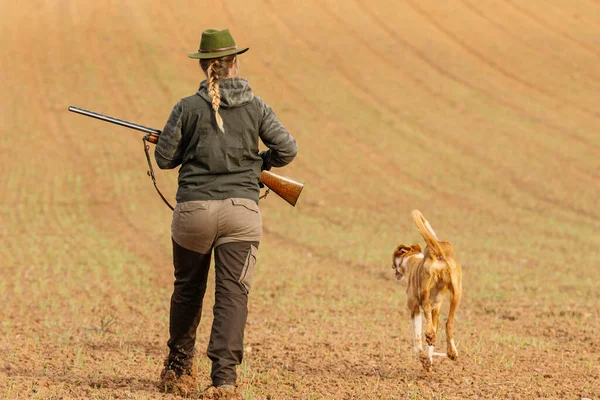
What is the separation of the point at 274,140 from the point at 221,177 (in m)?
0.40

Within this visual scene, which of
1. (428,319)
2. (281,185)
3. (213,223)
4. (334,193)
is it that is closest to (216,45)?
(213,223)

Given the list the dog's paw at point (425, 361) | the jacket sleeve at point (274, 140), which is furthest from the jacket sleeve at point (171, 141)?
the dog's paw at point (425, 361)

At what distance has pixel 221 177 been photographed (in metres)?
5.20

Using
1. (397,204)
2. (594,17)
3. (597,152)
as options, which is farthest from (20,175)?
(594,17)

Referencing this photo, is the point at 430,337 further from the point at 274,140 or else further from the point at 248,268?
the point at 274,140

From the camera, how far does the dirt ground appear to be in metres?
6.86

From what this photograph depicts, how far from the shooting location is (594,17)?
1300 inches

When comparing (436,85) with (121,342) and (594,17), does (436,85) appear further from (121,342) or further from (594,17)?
(121,342)

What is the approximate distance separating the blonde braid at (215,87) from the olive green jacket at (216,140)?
1.8 inches

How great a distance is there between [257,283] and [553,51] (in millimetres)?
22108

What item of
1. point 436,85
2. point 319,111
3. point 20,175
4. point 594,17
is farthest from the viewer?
point 594,17

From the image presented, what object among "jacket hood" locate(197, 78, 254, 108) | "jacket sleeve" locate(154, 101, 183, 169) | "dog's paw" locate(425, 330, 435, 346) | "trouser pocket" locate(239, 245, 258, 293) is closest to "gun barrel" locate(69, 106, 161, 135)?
"jacket sleeve" locate(154, 101, 183, 169)

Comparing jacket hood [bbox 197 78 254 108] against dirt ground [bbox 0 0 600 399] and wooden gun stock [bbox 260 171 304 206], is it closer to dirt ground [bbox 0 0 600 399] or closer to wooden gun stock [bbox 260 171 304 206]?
wooden gun stock [bbox 260 171 304 206]

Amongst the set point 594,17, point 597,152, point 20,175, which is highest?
point 594,17
